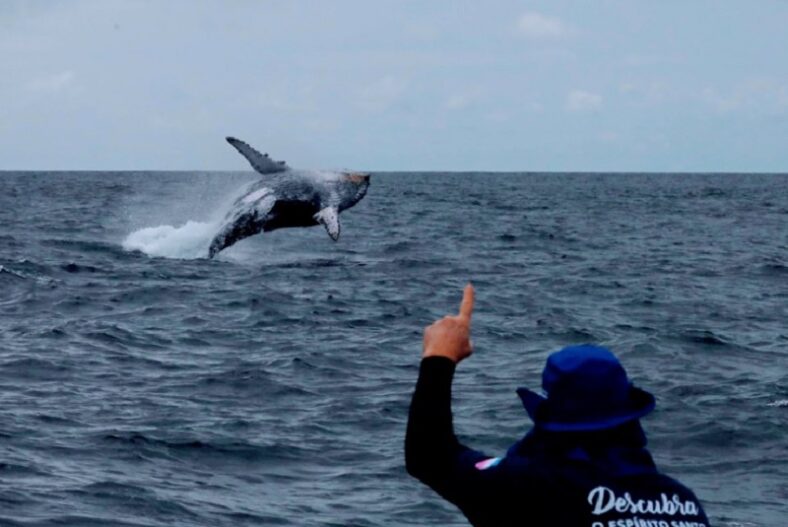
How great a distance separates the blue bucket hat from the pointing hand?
0.75 feet

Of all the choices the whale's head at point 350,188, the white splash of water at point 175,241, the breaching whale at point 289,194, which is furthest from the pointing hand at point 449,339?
the white splash of water at point 175,241

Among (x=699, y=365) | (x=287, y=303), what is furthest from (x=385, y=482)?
(x=287, y=303)

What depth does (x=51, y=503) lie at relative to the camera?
9680 millimetres

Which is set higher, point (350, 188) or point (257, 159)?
point (257, 159)

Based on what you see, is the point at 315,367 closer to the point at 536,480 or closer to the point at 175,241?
the point at 536,480

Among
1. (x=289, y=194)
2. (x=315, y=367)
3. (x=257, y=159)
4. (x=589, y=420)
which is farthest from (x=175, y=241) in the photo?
(x=589, y=420)

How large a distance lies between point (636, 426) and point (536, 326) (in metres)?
16.1

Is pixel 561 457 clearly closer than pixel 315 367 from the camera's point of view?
Yes

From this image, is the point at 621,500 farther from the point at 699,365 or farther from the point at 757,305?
the point at 757,305

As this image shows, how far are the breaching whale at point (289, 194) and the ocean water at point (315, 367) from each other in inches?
50.0

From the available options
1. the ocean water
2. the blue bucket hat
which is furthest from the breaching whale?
the blue bucket hat

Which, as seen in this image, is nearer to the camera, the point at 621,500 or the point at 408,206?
Answer: the point at 621,500

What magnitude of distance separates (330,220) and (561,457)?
1781 cm

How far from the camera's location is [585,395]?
11.3 feet
